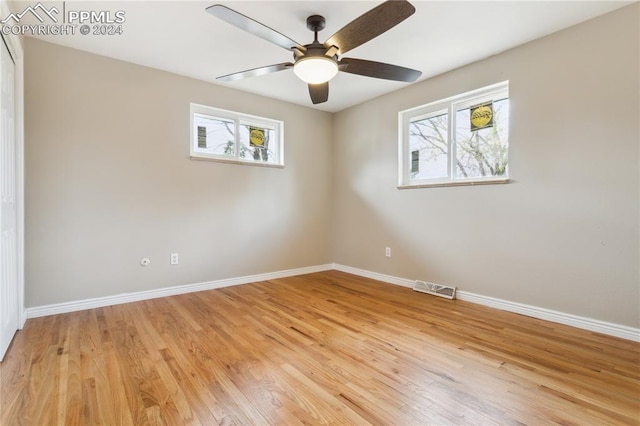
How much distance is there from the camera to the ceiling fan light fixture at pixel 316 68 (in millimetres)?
2021

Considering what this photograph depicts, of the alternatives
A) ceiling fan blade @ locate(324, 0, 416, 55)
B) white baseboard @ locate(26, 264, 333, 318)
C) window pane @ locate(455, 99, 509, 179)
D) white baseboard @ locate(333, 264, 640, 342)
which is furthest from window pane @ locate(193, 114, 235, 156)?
white baseboard @ locate(333, 264, 640, 342)

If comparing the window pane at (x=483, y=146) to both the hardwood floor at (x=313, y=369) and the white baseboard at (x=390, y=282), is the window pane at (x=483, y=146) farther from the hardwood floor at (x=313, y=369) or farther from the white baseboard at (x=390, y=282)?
the hardwood floor at (x=313, y=369)

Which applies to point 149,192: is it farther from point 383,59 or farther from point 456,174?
point 456,174

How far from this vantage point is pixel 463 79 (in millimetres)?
3129

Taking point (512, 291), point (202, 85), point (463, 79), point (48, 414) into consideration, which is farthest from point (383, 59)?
point (48, 414)

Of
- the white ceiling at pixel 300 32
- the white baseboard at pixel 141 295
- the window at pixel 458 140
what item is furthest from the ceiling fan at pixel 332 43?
the white baseboard at pixel 141 295

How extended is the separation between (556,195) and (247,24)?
273cm

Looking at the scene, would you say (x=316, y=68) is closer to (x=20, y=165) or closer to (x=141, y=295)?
(x=20, y=165)

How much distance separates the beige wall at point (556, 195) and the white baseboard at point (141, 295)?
6.26ft

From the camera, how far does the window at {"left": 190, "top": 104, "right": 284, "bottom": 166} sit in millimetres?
3534

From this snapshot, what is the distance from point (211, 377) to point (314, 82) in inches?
82.5

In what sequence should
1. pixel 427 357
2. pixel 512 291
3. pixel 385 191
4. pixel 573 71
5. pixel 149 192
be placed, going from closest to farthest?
pixel 427 357 → pixel 573 71 → pixel 512 291 → pixel 149 192 → pixel 385 191

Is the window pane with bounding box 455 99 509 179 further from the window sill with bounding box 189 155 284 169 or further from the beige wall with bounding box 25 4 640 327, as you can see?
the window sill with bounding box 189 155 284 169

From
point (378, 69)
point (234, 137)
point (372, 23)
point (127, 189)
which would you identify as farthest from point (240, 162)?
point (372, 23)
